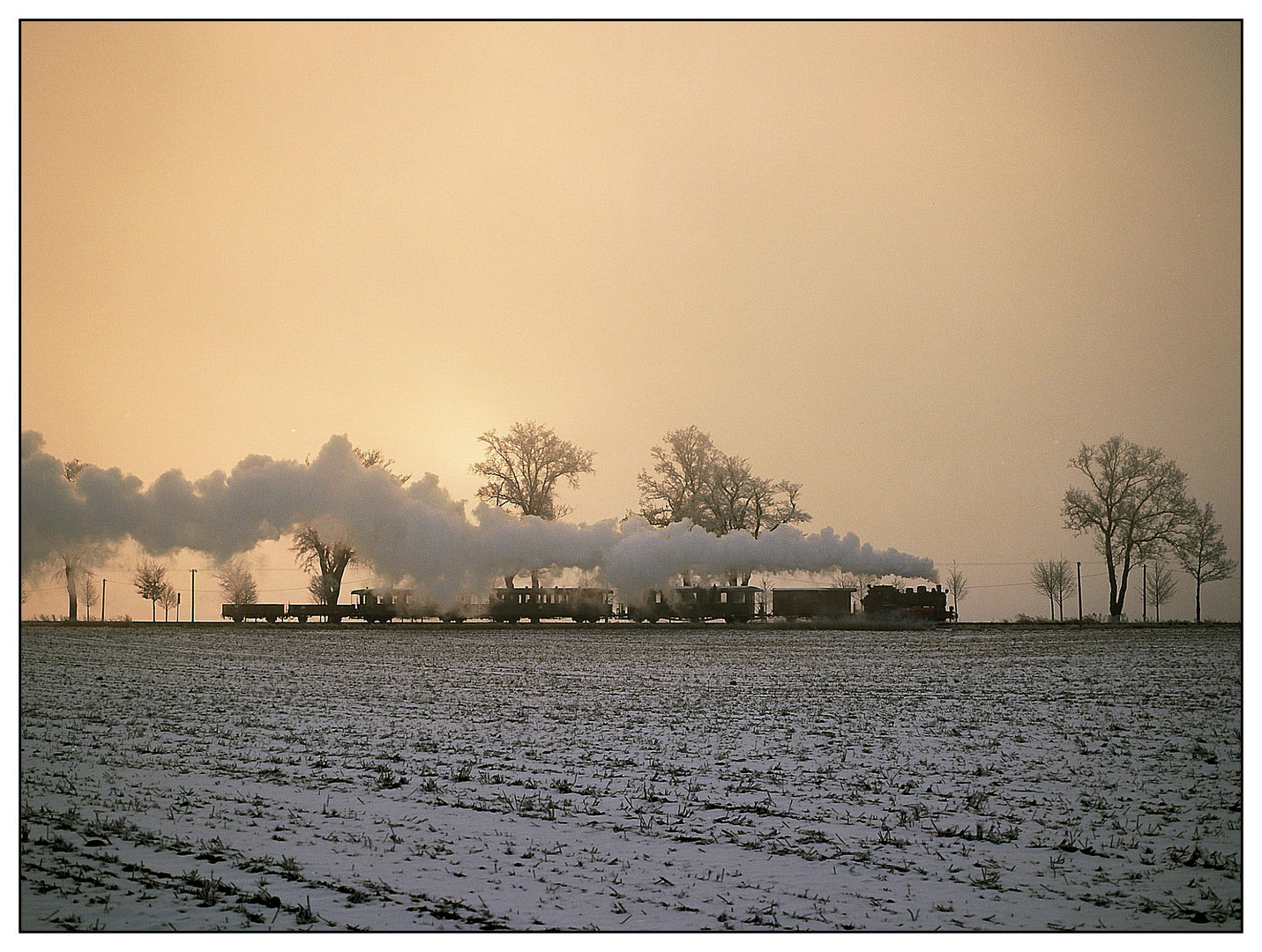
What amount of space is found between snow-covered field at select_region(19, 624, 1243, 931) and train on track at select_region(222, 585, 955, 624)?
28066mm

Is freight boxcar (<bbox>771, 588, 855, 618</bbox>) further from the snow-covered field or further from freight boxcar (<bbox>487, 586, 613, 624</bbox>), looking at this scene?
the snow-covered field

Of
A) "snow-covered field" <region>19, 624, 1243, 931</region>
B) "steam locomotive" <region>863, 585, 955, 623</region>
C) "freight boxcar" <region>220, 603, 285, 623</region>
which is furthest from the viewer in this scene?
"freight boxcar" <region>220, 603, 285, 623</region>

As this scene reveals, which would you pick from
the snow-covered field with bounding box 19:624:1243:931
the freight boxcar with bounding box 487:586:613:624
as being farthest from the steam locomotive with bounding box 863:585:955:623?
the snow-covered field with bounding box 19:624:1243:931

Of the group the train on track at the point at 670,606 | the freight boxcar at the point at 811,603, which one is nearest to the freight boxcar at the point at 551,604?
the train on track at the point at 670,606

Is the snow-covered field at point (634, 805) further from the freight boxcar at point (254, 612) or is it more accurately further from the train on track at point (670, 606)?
the freight boxcar at point (254, 612)

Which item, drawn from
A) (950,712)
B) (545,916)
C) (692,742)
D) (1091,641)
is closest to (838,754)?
(692,742)

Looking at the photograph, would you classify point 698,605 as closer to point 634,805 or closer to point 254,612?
point 254,612

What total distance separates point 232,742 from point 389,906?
797 centimetres

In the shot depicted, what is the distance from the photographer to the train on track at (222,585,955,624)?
5119 centimetres

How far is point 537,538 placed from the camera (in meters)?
51.3

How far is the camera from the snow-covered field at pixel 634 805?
8.02m

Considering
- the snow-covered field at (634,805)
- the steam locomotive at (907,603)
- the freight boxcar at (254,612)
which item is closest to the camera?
the snow-covered field at (634,805)

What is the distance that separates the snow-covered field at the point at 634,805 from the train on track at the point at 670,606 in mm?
28066
